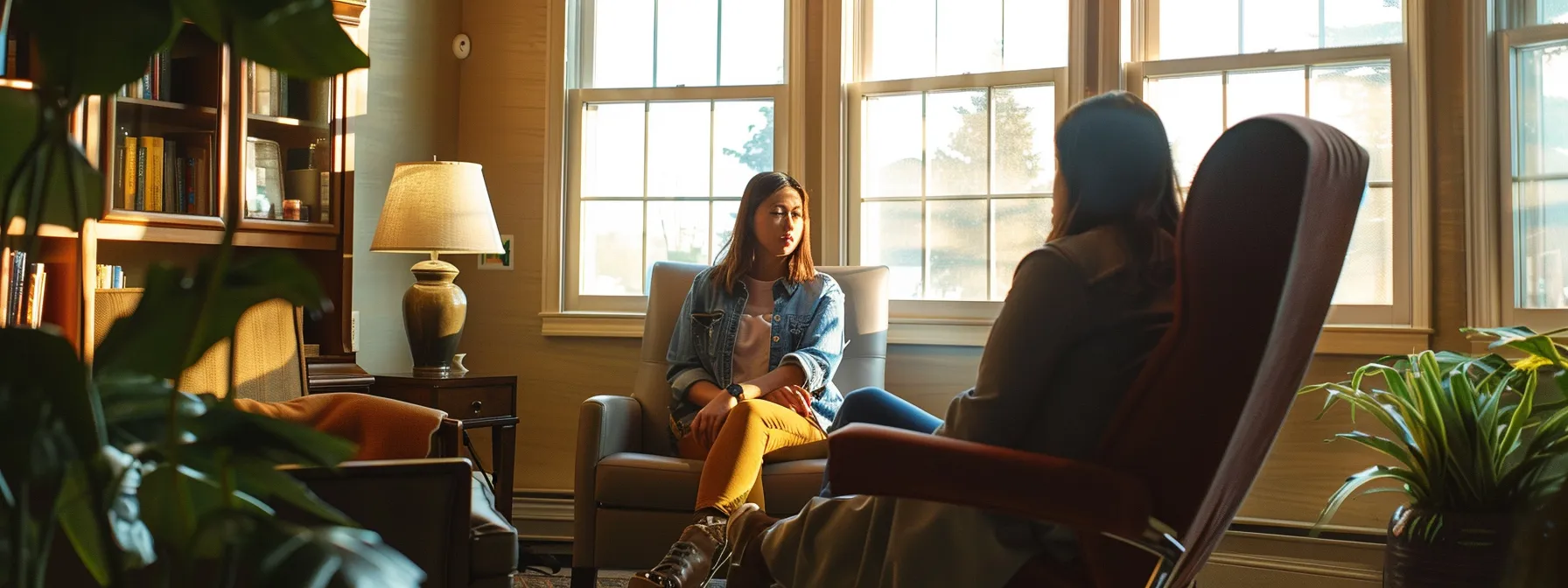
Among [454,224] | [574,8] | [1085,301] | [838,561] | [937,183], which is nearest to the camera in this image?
[1085,301]

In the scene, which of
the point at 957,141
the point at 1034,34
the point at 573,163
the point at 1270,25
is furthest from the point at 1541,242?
the point at 573,163

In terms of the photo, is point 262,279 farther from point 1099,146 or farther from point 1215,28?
point 1215,28

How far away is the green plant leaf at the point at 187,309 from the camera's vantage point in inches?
25.1

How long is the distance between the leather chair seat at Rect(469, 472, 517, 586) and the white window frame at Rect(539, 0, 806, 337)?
2.05 meters

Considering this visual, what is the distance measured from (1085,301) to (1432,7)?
222cm

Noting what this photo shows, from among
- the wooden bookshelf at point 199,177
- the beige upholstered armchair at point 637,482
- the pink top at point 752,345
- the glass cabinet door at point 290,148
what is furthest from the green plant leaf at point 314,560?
the glass cabinet door at point 290,148

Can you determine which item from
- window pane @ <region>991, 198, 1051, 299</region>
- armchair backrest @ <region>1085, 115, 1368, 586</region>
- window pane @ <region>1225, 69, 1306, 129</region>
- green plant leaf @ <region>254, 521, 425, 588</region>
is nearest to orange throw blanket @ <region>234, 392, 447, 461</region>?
armchair backrest @ <region>1085, 115, 1368, 586</region>

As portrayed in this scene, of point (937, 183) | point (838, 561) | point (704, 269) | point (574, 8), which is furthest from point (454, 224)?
point (838, 561)

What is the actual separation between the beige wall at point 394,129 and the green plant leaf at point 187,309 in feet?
10.4

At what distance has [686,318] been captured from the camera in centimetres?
326

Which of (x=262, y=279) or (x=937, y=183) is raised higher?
(x=937, y=183)

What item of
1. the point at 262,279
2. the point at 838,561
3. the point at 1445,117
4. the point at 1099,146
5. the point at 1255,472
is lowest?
the point at 838,561

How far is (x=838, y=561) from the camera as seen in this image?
1753mm

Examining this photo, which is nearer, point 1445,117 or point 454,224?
point 1445,117
